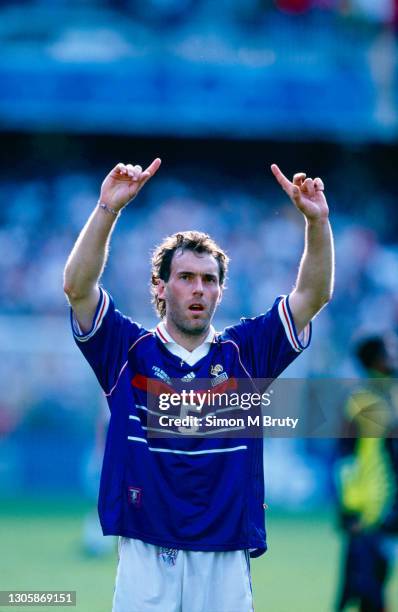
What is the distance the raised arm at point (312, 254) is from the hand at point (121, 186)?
0.56 m

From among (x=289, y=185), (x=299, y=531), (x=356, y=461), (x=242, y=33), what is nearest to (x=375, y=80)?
(x=242, y=33)

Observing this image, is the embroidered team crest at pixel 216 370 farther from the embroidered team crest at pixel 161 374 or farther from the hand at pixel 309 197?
the hand at pixel 309 197

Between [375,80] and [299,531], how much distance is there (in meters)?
7.79

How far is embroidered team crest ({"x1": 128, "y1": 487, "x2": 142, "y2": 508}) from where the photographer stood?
4.17m

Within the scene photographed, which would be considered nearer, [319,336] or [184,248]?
[184,248]

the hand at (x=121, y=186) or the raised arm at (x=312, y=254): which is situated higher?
the hand at (x=121, y=186)

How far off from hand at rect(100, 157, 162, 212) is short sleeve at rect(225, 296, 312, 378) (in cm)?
72

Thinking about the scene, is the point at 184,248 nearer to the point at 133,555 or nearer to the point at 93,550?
the point at 133,555

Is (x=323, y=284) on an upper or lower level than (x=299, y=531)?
upper

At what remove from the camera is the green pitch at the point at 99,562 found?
7832 millimetres

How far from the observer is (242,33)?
54.5 feet

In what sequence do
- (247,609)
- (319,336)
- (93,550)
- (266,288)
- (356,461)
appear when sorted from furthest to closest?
1. (266,288)
2. (319,336)
3. (93,550)
4. (356,461)
5. (247,609)

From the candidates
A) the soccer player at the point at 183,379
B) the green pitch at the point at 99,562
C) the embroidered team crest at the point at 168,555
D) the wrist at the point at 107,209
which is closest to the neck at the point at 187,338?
the soccer player at the point at 183,379

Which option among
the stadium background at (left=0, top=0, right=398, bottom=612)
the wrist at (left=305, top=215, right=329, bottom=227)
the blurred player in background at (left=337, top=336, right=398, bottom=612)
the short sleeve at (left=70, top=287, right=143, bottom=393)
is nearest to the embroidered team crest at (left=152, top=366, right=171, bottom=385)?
the short sleeve at (left=70, top=287, right=143, bottom=393)
